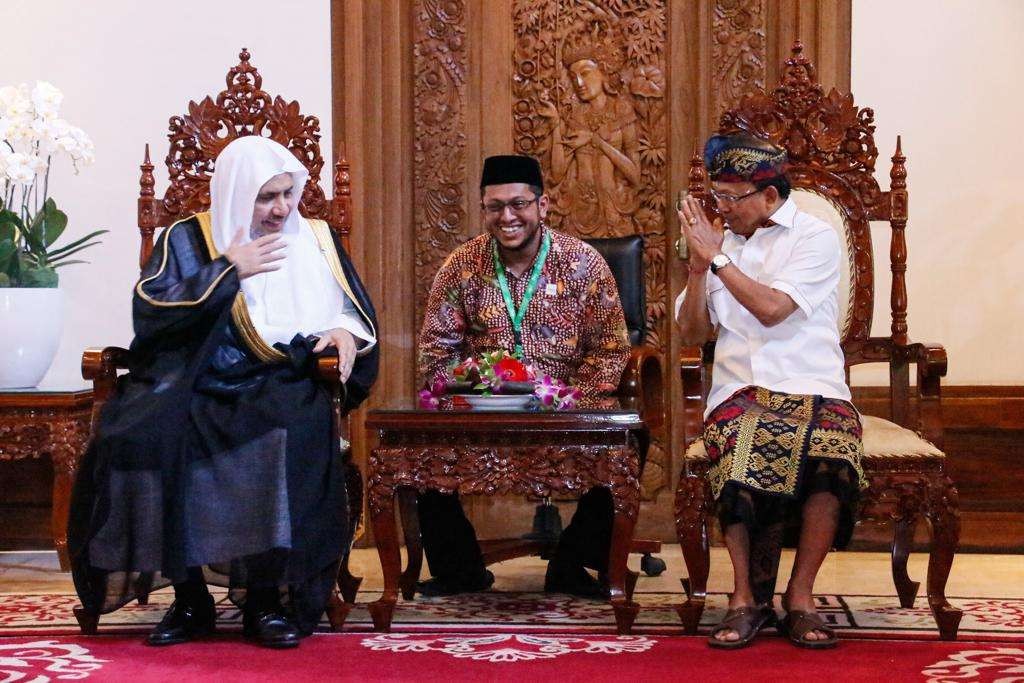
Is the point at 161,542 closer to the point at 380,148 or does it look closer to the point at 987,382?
the point at 380,148

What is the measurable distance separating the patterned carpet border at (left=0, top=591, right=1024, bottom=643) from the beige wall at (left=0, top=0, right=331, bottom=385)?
137 centimetres

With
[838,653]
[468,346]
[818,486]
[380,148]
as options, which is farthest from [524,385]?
[380,148]

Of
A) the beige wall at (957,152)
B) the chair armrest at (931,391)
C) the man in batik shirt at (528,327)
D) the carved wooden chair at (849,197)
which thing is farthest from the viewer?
the beige wall at (957,152)

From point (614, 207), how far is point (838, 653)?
7.07 feet

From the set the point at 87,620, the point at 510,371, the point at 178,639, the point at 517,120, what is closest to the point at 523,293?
the point at 510,371

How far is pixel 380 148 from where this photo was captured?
483 cm

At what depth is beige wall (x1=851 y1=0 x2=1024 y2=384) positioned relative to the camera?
465 centimetres

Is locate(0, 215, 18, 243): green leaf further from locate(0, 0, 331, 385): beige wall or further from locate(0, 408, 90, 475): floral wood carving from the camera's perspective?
locate(0, 408, 90, 475): floral wood carving

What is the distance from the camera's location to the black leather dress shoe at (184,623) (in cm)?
324

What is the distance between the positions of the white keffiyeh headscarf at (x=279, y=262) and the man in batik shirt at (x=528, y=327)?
424 mm

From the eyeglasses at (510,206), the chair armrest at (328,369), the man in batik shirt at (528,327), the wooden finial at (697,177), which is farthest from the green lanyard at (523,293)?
the chair armrest at (328,369)

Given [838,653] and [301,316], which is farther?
[301,316]

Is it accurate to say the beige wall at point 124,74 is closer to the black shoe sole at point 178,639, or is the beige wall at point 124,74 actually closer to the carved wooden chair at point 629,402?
the carved wooden chair at point 629,402

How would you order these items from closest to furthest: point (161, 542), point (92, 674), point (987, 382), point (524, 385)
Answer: point (92, 674) → point (161, 542) → point (524, 385) → point (987, 382)
